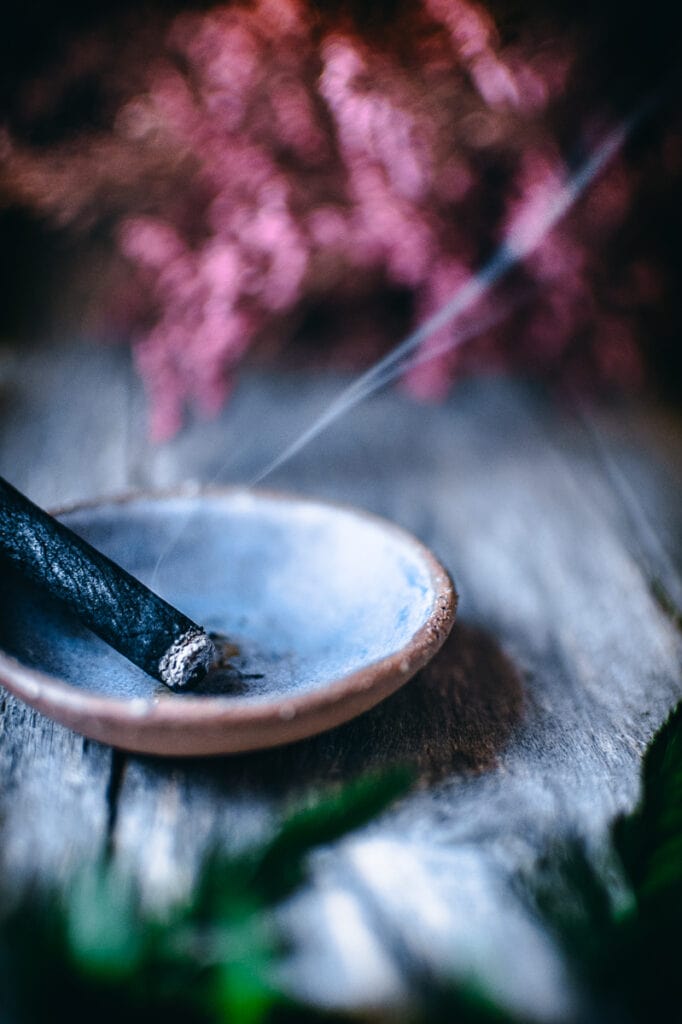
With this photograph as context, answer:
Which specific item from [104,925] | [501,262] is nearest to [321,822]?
[104,925]

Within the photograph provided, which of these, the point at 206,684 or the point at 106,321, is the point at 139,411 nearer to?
the point at 106,321

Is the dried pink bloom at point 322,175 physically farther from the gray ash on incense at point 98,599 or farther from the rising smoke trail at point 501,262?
the gray ash on incense at point 98,599

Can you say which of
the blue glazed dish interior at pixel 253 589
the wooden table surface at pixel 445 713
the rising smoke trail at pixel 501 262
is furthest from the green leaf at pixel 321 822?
the rising smoke trail at pixel 501 262

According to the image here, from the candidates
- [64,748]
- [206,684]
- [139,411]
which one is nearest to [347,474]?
[139,411]

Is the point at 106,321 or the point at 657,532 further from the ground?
the point at 106,321

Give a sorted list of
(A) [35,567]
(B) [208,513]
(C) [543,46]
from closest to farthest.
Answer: (A) [35,567] → (B) [208,513] → (C) [543,46]

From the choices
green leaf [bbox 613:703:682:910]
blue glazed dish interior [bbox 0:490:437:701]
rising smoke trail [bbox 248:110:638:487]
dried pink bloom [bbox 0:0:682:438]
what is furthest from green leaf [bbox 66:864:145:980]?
dried pink bloom [bbox 0:0:682:438]

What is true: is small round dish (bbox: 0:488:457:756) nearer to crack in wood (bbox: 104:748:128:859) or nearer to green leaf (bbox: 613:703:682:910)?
crack in wood (bbox: 104:748:128:859)
